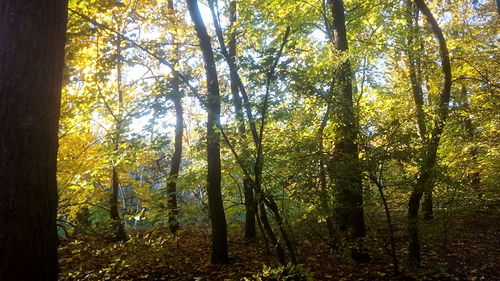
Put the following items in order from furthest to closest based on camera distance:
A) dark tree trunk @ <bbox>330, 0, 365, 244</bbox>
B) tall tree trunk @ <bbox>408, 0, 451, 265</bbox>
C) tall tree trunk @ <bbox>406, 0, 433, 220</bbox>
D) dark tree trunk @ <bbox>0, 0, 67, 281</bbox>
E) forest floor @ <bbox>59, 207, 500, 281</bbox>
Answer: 1. forest floor @ <bbox>59, 207, 500, 281</bbox>
2. tall tree trunk @ <bbox>406, 0, 433, 220</bbox>
3. tall tree trunk @ <bbox>408, 0, 451, 265</bbox>
4. dark tree trunk @ <bbox>330, 0, 365, 244</bbox>
5. dark tree trunk @ <bbox>0, 0, 67, 281</bbox>

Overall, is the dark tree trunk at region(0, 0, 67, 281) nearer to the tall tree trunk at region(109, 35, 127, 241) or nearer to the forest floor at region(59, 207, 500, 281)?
the forest floor at region(59, 207, 500, 281)

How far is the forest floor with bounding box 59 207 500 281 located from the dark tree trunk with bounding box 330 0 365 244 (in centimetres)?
58

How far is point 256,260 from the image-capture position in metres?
7.24

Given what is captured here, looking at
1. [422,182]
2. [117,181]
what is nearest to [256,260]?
[422,182]

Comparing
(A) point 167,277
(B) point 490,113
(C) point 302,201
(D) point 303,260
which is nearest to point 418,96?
(B) point 490,113

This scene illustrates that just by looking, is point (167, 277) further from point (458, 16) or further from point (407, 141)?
point (458, 16)

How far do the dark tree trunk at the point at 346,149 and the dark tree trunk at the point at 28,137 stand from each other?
3.75 m

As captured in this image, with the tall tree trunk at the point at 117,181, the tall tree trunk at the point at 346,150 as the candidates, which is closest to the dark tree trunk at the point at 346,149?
the tall tree trunk at the point at 346,150

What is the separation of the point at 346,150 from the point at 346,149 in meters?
0.02

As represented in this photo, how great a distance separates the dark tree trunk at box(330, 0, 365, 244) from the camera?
16.2 ft

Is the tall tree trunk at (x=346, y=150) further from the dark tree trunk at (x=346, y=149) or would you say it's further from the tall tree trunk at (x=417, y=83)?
the tall tree trunk at (x=417, y=83)

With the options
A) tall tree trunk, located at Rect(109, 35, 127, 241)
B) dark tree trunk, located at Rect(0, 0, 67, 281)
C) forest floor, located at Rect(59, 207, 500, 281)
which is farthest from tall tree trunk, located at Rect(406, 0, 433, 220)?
tall tree trunk, located at Rect(109, 35, 127, 241)

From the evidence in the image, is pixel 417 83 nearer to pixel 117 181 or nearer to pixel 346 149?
pixel 346 149

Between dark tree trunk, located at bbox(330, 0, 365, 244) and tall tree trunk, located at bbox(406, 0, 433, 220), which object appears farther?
tall tree trunk, located at bbox(406, 0, 433, 220)
